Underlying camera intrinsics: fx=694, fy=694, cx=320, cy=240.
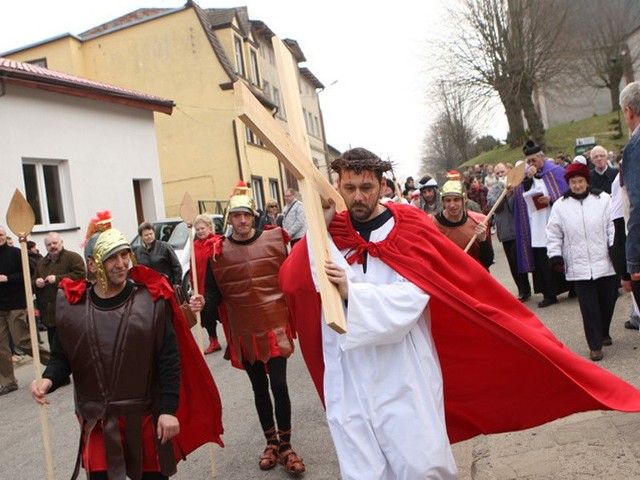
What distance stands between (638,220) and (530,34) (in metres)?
35.6

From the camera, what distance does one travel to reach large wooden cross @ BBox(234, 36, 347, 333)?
2.63m

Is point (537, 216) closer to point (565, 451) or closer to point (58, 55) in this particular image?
point (565, 451)

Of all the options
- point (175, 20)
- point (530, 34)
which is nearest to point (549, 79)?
point (530, 34)

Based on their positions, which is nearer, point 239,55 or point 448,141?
point 239,55

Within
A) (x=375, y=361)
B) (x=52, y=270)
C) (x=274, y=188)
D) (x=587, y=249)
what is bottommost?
(x=375, y=361)

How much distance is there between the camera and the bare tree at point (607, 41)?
43.9m

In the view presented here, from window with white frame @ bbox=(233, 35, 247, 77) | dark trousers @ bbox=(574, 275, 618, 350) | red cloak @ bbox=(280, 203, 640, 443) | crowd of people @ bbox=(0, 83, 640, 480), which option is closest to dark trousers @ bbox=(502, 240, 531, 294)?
dark trousers @ bbox=(574, 275, 618, 350)

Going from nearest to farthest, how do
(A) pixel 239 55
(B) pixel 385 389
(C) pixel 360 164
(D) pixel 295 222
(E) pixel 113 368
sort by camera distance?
→ (B) pixel 385 389 < (C) pixel 360 164 < (E) pixel 113 368 < (D) pixel 295 222 < (A) pixel 239 55

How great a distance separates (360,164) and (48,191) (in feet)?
46.4

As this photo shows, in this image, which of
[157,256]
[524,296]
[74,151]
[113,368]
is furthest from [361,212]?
[74,151]

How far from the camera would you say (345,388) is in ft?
10.9

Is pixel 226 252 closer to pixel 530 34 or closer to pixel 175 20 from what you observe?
pixel 175 20

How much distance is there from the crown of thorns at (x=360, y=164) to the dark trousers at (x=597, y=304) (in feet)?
13.9

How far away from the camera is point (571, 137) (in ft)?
135
